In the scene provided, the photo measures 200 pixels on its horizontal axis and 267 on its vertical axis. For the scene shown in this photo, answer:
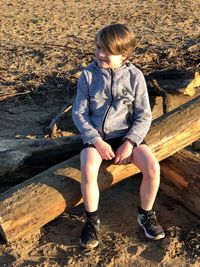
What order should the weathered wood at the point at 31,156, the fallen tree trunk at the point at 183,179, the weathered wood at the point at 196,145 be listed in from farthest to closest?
1. the weathered wood at the point at 196,145
2. the weathered wood at the point at 31,156
3. the fallen tree trunk at the point at 183,179

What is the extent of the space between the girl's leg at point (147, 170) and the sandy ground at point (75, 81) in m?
0.29

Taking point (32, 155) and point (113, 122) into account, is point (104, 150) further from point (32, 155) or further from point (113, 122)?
point (32, 155)

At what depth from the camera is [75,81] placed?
6.26m

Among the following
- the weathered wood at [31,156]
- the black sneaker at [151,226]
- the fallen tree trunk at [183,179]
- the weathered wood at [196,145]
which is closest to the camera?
the black sneaker at [151,226]

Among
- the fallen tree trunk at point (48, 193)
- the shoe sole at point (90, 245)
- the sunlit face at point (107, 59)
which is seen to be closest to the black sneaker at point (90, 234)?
the shoe sole at point (90, 245)

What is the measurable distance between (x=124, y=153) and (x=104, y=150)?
144 millimetres

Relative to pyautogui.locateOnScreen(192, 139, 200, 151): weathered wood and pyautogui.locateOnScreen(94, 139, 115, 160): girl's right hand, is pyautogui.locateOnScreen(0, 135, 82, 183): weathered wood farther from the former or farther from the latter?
pyautogui.locateOnScreen(192, 139, 200, 151): weathered wood

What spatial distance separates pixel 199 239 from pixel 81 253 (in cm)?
83

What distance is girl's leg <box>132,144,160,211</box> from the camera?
3.40 metres

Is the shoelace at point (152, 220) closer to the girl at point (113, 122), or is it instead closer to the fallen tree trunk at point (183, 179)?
the girl at point (113, 122)

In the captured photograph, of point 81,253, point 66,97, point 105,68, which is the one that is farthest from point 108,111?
point 66,97

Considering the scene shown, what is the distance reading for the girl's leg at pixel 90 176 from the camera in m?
3.35

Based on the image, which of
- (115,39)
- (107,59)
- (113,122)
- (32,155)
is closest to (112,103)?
(113,122)

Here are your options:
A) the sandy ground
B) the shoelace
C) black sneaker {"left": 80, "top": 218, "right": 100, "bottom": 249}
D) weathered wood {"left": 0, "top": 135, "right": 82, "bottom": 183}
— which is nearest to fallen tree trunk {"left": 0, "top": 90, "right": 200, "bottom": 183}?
weathered wood {"left": 0, "top": 135, "right": 82, "bottom": 183}
